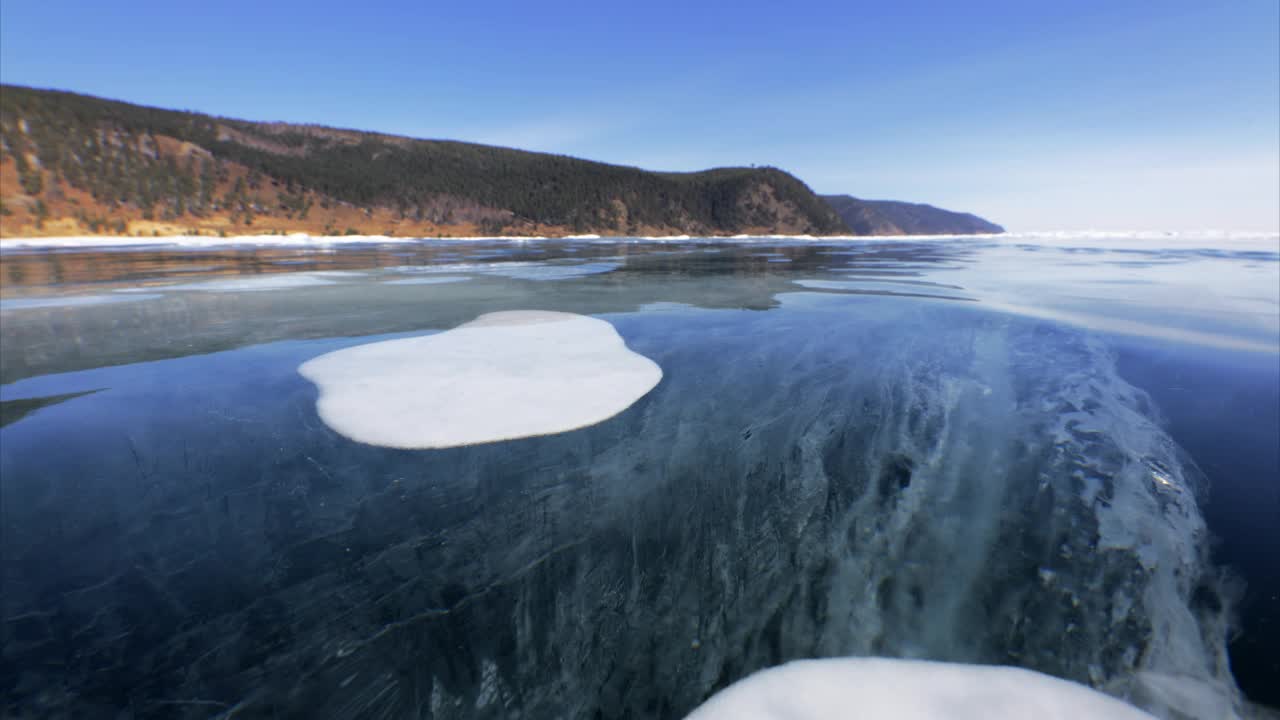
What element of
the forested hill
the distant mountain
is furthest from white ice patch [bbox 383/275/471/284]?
the distant mountain

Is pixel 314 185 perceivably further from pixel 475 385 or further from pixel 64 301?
pixel 475 385

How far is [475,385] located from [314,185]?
64.2 m

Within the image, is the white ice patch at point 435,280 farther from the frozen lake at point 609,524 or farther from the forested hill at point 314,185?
the forested hill at point 314,185

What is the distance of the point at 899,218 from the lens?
487 ft

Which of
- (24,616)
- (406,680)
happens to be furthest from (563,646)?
(24,616)

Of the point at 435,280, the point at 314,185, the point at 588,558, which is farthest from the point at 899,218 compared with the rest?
the point at 588,558

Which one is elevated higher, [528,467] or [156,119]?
[156,119]

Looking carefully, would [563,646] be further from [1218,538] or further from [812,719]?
[1218,538]

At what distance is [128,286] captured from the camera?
30.8ft

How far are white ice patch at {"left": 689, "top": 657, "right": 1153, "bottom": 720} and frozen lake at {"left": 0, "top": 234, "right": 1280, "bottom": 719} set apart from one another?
0.19 feet

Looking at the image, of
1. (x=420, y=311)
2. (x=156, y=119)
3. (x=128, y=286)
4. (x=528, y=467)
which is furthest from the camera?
(x=156, y=119)

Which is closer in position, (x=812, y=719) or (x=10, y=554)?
(x=812, y=719)

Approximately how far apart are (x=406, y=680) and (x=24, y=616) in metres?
1.36

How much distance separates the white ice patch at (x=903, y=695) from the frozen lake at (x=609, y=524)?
0.06 meters
